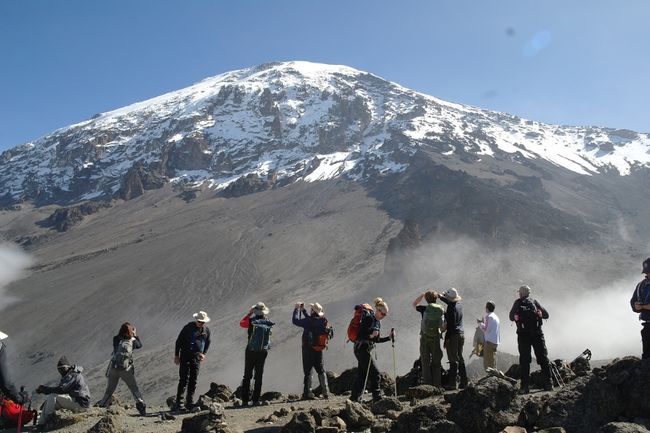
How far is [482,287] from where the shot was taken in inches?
2256

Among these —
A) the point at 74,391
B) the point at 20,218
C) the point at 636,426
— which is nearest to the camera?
the point at 636,426

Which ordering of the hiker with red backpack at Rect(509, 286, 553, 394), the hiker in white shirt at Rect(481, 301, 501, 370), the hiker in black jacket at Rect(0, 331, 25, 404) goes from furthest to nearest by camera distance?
the hiker in white shirt at Rect(481, 301, 501, 370) < the hiker with red backpack at Rect(509, 286, 553, 394) < the hiker in black jacket at Rect(0, 331, 25, 404)

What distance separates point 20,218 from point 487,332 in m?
145

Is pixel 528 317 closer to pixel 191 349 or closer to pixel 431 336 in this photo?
pixel 431 336

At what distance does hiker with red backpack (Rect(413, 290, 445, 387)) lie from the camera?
8.78 m

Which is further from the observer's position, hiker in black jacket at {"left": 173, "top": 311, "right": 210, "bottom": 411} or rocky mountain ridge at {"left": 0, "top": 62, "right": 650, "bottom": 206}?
rocky mountain ridge at {"left": 0, "top": 62, "right": 650, "bottom": 206}

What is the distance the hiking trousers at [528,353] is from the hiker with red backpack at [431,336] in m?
1.28

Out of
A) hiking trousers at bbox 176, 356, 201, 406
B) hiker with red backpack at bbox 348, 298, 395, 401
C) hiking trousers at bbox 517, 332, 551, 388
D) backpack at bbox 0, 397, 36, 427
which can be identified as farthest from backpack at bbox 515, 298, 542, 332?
backpack at bbox 0, 397, 36, 427

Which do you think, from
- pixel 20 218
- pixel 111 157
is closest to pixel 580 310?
pixel 20 218

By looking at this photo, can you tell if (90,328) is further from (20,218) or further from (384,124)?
(384,124)

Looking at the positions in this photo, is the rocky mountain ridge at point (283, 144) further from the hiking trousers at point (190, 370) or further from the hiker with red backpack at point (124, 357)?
the hiker with red backpack at point (124, 357)

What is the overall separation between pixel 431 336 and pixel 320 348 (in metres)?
1.88

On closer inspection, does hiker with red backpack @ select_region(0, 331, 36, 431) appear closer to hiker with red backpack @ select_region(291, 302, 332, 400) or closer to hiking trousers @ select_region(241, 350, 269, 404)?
hiking trousers @ select_region(241, 350, 269, 404)

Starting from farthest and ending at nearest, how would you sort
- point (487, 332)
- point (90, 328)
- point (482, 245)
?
point (482, 245) → point (90, 328) → point (487, 332)
